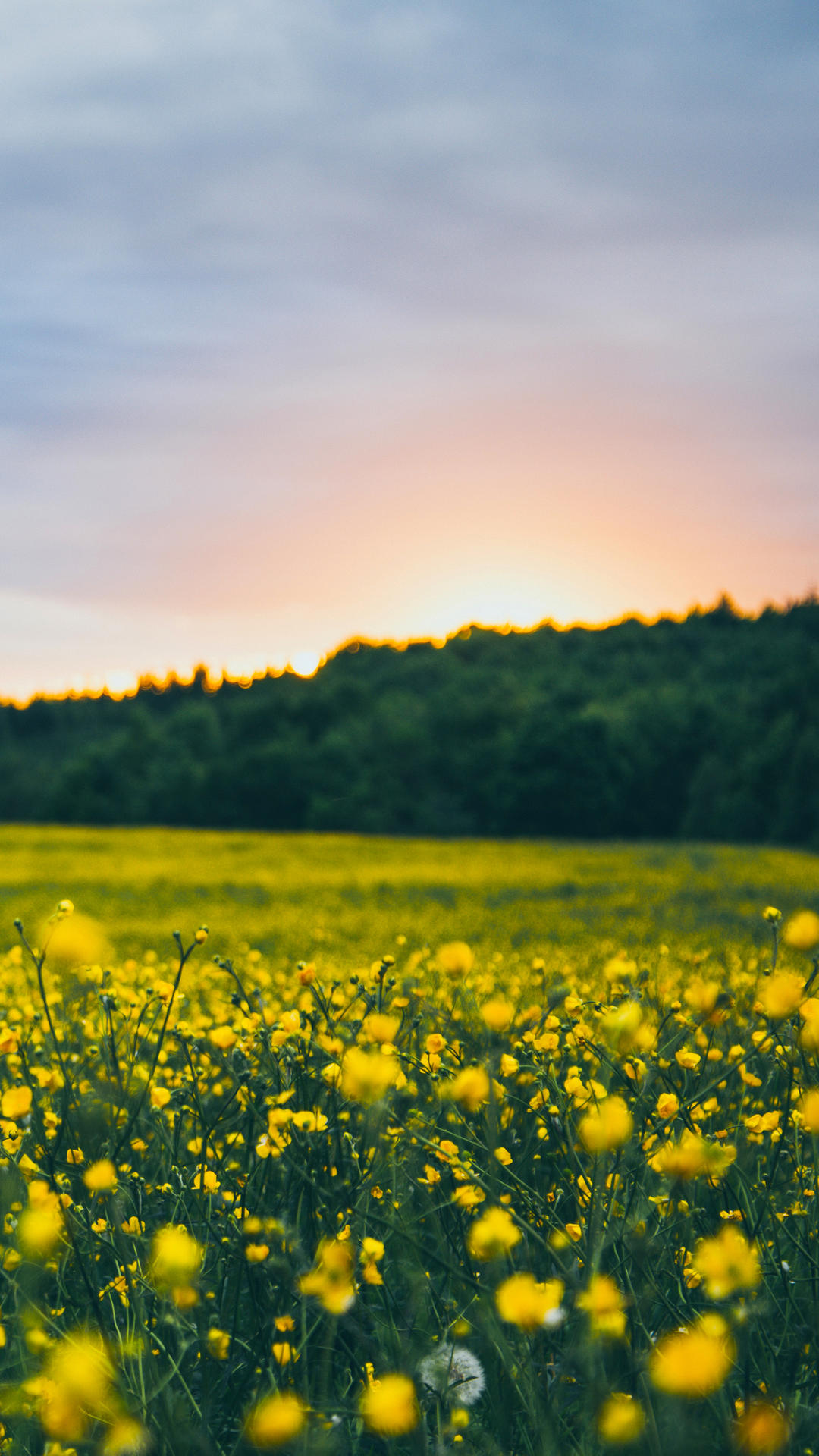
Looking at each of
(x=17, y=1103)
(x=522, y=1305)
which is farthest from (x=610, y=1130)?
(x=17, y=1103)

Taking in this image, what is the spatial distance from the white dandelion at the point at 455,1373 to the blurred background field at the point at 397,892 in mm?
4452

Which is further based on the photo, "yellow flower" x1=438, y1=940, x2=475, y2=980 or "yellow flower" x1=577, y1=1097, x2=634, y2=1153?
"yellow flower" x1=438, y1=940, x2=475, y2=980

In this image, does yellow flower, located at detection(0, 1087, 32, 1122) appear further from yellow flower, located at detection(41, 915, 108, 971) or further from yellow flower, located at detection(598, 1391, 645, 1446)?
yellow flower, located at detection(598, 1391, 645, 1446)

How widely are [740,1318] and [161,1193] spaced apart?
5.08ft

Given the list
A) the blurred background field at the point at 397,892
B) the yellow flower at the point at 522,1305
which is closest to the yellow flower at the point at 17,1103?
the yellow flower at the point at 522,1305

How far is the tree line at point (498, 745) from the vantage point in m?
36.3

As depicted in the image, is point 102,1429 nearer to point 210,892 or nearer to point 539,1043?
point 539,1043

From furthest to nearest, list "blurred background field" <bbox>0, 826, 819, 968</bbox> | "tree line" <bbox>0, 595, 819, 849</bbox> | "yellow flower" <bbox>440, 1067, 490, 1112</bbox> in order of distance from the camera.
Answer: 1. "tree line" <bbox>0, 595, 819, 849</bbox>
2. "blurred background field" <bbox>0, 826, 819, 968</bbox>
3. "yellow flower" <bbox>440, 1067, 490, 1112</bbox>

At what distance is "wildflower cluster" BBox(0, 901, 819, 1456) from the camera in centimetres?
123

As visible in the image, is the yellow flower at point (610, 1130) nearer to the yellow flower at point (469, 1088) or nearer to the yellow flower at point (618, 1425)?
the yellow flower at point (469, 1088)

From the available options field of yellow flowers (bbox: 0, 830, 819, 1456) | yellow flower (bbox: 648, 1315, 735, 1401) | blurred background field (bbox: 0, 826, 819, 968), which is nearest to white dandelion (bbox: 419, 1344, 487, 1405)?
field of yellow flowers (bbox: 0, 830, 819, 1456)

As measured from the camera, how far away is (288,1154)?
196 centimetres

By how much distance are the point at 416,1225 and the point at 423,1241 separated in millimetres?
49

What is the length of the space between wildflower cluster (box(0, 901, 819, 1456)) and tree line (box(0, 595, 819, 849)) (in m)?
28.7
